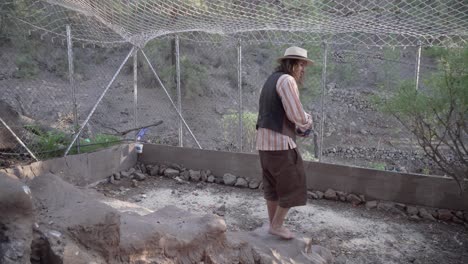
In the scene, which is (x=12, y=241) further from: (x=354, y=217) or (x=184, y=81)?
(x=184, y=81)

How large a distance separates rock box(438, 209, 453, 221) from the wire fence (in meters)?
4.11

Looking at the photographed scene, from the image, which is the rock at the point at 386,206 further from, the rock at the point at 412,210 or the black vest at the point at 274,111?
the black vest at the point at 274,111

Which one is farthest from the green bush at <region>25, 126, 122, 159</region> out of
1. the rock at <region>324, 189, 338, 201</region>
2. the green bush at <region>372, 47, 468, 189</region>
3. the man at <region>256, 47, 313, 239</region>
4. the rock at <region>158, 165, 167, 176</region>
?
the green bush at <region>372, 47, 468, 189</region>

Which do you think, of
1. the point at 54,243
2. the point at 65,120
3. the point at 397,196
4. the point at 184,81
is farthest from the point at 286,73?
the point at 184,81

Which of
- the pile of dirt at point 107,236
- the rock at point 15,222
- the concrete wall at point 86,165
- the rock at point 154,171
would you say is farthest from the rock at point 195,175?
the rock at point 15,222

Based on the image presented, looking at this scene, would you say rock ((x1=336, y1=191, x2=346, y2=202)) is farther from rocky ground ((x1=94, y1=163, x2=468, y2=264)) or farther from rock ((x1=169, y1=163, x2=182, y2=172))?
rock ((x1=169, y1=163, x2=182, y2=172))

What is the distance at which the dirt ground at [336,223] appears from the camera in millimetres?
4211

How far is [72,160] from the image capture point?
584 centimetres

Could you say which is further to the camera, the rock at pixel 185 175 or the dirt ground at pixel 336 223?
the rock at pixel 185 175

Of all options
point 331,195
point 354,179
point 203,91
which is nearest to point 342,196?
point 331,195

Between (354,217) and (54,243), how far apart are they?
3.80m

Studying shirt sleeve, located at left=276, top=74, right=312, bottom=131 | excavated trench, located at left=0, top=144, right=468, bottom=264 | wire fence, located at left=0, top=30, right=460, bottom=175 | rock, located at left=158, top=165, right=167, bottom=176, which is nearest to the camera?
excavated trench, located at left=0, top=144, right=468, bottom=264

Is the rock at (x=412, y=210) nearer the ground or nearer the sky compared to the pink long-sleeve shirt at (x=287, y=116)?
nearer the ground

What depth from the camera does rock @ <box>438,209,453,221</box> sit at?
16.5ft
